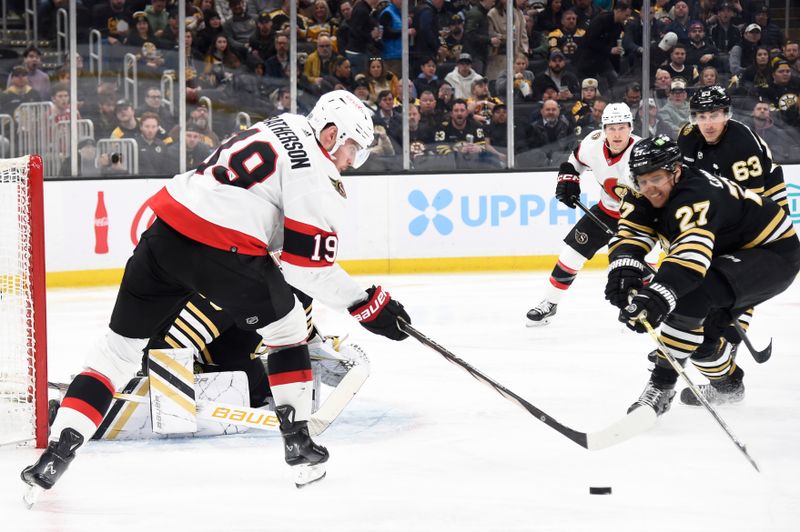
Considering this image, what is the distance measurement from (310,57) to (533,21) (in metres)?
1.57

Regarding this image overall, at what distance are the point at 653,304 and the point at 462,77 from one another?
16.8 feet

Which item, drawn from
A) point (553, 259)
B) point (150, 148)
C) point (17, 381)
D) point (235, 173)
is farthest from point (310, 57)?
point (235, 173)

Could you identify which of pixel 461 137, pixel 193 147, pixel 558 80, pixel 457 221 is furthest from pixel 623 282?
pixel 558 80

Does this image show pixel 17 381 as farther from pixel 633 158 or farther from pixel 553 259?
pixel 553 259

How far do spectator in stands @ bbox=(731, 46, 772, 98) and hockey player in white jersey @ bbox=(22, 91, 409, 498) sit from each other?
5.94 meters

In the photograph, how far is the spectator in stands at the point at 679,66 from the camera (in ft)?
26.7

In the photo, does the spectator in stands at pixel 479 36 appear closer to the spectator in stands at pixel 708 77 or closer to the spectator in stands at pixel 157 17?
the spectator in stands at pixel 708 77

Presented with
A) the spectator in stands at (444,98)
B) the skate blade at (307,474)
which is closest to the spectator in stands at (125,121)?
the spectator in stands at (444,98)

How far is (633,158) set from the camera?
323 centimetres

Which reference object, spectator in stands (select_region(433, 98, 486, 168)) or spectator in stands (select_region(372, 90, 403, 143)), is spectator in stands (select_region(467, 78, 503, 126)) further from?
spectator in stands (select_region(372, 90, 403, 143))

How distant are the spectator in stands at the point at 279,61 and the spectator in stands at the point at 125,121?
0.95 m

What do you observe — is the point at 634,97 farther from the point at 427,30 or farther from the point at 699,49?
the point at 427,30

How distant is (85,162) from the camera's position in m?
6.98

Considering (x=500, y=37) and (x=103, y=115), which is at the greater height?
(x=500, y=37)
